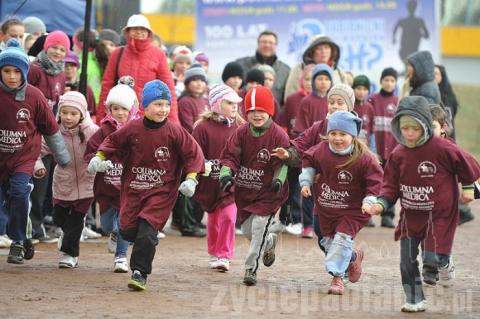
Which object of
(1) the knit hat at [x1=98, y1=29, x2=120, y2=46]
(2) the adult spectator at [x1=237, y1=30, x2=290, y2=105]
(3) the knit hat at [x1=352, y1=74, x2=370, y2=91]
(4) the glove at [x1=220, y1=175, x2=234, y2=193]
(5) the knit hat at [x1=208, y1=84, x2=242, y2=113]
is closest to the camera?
(4) the glove at [x1=220, y1=175, x2=234, y2=193]

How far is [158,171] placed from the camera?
10.1 metres

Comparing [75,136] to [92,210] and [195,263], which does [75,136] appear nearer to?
[195,263]

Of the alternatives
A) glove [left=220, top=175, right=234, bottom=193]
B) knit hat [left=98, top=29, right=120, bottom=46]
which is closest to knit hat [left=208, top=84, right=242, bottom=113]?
glove [left=220, top=175, right=234, bottom=193]

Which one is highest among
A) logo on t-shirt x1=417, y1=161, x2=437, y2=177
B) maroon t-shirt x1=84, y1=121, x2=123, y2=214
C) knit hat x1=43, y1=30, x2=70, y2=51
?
knit hat x1=43, y1=30, x2=70, y2=51

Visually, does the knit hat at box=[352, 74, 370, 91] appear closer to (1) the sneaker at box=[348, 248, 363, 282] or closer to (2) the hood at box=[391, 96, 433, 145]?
(1) the sneaker at box=[348, 248, 363, 282]

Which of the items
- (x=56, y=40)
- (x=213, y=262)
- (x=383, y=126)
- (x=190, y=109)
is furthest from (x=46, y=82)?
(x=383, y=126)

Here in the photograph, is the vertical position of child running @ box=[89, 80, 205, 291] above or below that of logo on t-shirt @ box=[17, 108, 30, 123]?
below

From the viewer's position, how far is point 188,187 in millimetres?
9867

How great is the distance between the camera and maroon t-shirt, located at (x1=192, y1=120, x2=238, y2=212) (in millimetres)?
11820

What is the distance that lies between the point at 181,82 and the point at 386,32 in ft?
19.1

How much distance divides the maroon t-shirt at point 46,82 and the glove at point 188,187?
10.9ft

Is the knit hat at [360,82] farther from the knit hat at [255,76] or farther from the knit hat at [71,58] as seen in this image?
the knit hat at [71,58]

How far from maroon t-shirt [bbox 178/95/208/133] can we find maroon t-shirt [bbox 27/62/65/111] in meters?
2.06

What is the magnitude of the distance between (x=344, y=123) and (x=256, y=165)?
1.10 meters
